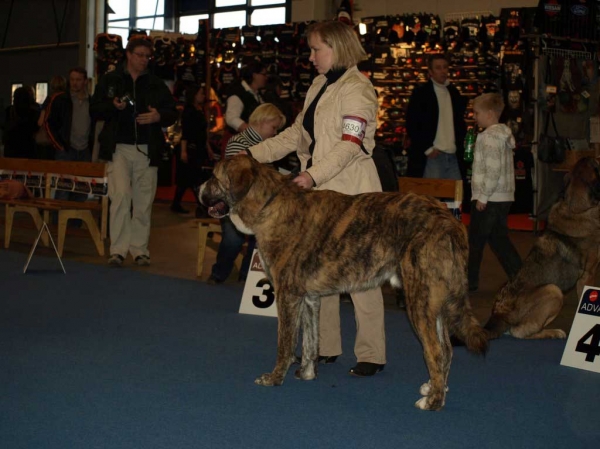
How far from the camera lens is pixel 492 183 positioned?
7.78 metres

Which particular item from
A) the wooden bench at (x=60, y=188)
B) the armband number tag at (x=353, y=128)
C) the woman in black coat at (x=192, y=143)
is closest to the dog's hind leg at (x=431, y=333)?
the armband number tag at (x=353, y=128)

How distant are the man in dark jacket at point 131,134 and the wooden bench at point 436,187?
2.82 m

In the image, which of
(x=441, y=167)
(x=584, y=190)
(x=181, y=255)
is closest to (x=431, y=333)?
(x=584, y=190)

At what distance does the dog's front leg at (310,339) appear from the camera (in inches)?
197

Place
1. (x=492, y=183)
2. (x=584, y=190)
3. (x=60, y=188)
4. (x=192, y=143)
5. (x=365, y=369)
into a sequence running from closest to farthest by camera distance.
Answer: (x=365, y=369) < (x=584, y=190) < (x=492, y=183) < (x=60, y=188) < (x=192, y=143)

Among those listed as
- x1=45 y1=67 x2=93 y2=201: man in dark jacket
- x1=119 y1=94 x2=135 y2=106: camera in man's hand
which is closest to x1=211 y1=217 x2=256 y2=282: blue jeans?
x1=119 y1=94 x2=135 y2=106: camera in man's hand

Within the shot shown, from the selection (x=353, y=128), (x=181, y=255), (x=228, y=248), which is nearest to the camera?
(x=353, y=128)

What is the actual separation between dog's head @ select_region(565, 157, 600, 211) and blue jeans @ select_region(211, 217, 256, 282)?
2.94m

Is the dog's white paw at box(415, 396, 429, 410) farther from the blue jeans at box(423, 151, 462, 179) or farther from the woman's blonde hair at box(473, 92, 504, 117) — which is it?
the blue jeans at box(423, 151, 462, 179)

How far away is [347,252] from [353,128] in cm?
73

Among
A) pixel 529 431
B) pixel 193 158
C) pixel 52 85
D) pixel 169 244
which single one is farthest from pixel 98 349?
pixel 193 158

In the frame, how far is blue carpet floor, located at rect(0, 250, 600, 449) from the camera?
3949mm

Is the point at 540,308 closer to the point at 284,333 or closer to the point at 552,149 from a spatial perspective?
the point at 284,333

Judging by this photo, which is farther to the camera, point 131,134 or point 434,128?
point 434,128
